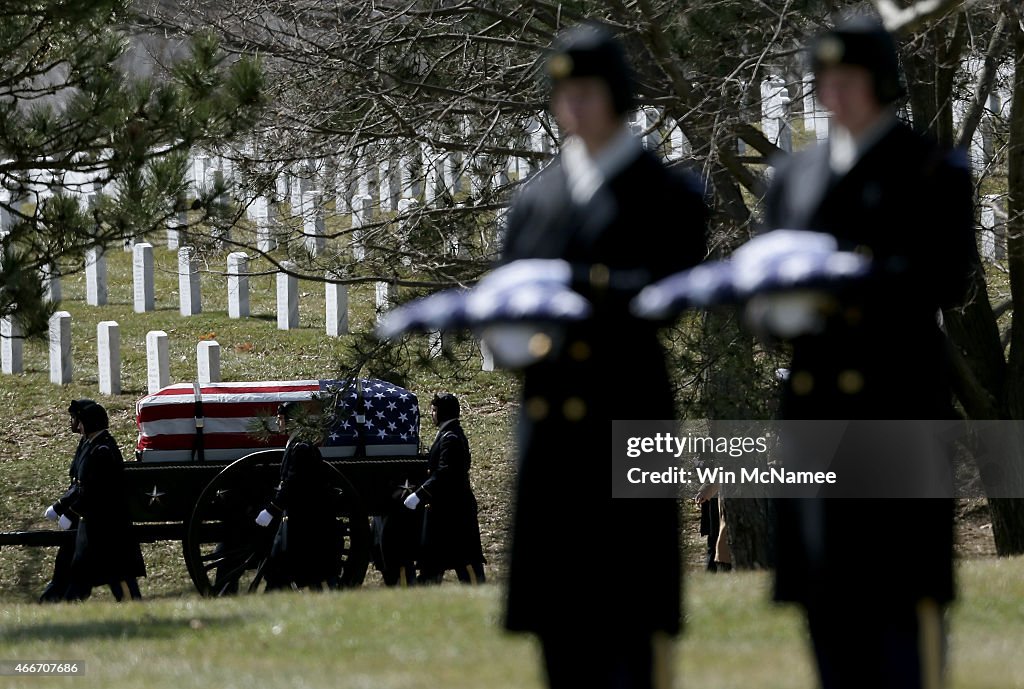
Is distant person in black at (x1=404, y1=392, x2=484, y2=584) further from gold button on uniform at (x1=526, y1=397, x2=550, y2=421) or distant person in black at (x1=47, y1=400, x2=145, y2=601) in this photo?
gold button on uniform at (x1=526, y1=397, x2=550, y2=421)

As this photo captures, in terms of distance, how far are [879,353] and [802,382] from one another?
0.19 metres

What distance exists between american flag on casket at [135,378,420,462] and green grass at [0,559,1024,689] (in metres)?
2.80

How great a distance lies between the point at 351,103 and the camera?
9977mm

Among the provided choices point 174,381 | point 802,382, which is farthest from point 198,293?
point 802,382

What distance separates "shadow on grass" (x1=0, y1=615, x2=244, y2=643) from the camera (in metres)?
6.68

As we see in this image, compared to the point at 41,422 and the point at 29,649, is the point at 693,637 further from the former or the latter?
the point at 41,422

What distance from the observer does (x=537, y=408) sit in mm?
3330

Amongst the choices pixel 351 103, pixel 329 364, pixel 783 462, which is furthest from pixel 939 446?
pixel 329 364

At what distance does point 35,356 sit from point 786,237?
15.6 meters

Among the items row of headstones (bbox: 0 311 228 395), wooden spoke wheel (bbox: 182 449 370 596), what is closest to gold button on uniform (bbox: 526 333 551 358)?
wooden spoke wheel (bbox: 182 449 370 596)

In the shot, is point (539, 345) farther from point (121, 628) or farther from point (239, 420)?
point (239, 420)

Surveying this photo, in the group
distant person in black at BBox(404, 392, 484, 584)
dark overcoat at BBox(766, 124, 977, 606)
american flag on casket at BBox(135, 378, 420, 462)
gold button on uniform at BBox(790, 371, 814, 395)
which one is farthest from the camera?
american flag on casket at BBox(135, 378, 420, 462)

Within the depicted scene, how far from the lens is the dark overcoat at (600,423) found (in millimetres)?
3248

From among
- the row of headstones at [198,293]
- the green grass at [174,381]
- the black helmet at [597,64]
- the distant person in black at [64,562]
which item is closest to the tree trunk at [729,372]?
the green grass at [174,381]
